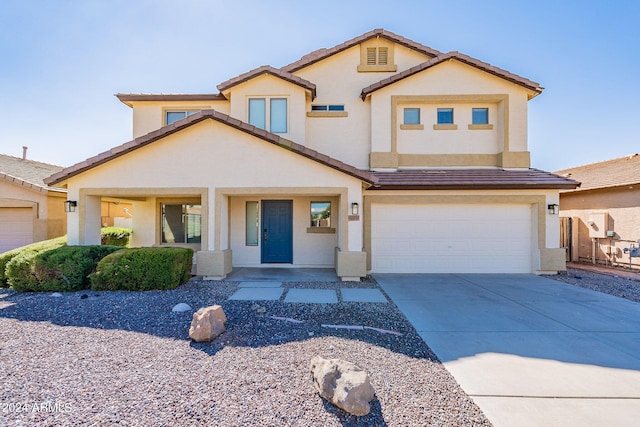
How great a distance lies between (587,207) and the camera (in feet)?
45.0

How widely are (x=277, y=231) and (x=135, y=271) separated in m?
5.29

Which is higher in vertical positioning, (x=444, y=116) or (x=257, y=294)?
(x=444, y=116)

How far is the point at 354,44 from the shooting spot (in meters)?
12.4

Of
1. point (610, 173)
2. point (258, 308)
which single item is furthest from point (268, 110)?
point (610, 173)

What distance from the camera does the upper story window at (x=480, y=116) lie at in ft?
39.4

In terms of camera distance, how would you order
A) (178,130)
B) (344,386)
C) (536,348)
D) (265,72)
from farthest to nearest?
(265,72) → (178,130) → (536,348) → (344,386)

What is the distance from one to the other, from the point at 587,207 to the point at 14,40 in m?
25.4

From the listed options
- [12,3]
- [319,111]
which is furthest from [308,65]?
[12,3]

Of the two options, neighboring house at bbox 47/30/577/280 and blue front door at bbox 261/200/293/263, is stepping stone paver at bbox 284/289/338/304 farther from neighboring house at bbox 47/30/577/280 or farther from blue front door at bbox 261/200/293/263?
blue front door at bbox 261/200/293/263

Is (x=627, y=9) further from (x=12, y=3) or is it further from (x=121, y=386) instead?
(x=12, y=3)

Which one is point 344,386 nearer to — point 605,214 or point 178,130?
point 178,130

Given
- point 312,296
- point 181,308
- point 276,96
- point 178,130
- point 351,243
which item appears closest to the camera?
point 181,308

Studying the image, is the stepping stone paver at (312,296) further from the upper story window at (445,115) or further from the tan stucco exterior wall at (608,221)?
the tan stucco exterior wall at (608,221)

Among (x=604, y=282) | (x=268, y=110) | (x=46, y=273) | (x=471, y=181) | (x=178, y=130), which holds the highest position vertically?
(x=268, y=110)
